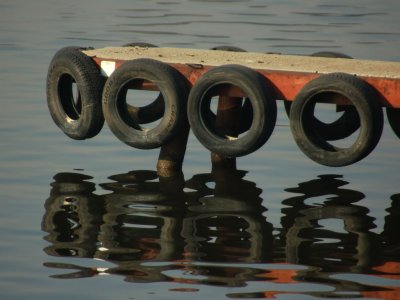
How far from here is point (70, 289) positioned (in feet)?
31.0

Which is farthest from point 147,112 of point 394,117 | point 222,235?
point 222,235

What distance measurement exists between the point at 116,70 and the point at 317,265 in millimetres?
4282

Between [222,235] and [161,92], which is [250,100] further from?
[222,235]

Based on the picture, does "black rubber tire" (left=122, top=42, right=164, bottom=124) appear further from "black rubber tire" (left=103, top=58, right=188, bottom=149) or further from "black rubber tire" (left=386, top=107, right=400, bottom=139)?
"black rubber tire" (left=386, top=107, right=400, bottom=139)

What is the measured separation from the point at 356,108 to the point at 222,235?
220 centimetres

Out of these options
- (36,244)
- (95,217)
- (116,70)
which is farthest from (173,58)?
(36,244)

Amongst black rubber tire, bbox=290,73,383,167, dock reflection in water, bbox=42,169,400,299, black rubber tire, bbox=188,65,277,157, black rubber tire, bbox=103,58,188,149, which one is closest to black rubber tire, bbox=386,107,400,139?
dock reflection in water, bbox=42,169,400,299

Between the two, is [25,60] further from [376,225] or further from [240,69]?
[376,225]

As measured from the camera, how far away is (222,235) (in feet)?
36.4

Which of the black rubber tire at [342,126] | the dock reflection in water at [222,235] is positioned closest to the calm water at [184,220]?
the dock reflection in water at [222,235]

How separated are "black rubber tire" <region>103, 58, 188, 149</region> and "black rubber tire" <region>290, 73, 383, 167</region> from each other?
1266mm

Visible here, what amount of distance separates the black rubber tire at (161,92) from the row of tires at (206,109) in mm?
10

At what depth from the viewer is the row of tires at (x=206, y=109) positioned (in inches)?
491

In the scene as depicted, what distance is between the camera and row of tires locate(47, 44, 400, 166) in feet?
40.9
